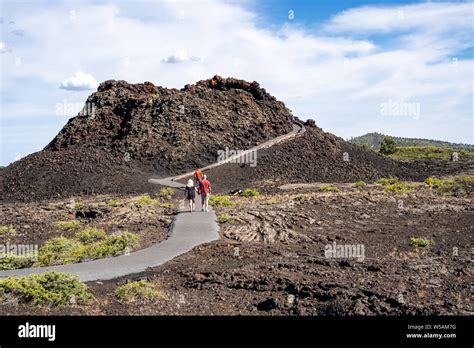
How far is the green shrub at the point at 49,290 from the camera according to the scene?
902 cm

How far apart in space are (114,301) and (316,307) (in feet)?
11.6

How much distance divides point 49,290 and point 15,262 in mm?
4773

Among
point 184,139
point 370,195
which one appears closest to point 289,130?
point 184,139

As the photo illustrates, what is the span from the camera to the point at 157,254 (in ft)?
42.9

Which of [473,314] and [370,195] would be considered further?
[370,195]

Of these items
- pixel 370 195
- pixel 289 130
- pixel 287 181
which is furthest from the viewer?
pixel 289 130

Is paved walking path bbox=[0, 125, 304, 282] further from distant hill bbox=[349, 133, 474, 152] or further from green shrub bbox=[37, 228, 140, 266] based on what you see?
distant hill bbox=[349, 133, 474, 152]

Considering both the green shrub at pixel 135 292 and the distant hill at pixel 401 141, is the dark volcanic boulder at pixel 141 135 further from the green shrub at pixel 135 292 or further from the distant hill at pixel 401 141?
the distant hill at pixel 401 141

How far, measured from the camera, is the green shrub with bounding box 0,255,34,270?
1319 cm

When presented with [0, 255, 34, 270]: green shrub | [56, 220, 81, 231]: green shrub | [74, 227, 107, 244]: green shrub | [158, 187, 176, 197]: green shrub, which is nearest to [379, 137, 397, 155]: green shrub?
[158, 187, 176, 197]: green shrub

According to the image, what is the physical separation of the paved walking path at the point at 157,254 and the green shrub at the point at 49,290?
124 centimetres

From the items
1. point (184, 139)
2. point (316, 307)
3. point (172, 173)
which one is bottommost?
point (316, 307)

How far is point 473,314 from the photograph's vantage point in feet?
26.6
